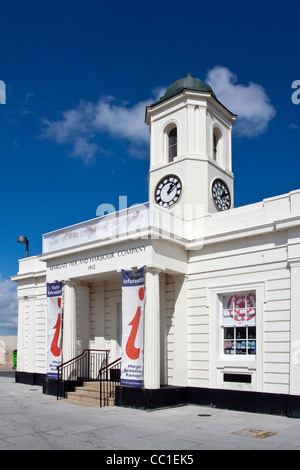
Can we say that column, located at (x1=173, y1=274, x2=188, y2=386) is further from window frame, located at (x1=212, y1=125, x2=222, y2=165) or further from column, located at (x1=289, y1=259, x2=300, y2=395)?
window frame, located at (x1=212, y1=125, x2=222, y2=165)

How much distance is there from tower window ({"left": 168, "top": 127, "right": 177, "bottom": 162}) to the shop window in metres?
5.91

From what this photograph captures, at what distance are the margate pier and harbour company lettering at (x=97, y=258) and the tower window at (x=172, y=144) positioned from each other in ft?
15.8

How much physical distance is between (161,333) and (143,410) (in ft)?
8.28

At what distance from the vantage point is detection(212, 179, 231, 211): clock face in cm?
1572

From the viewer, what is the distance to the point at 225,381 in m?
12.3

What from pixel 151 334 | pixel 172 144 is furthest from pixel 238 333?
pixel 172 144

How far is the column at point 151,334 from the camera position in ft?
39.1

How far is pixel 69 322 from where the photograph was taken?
14.9m

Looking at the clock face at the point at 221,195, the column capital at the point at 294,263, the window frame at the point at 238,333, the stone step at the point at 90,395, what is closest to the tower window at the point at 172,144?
the clock face at the point at 221,195

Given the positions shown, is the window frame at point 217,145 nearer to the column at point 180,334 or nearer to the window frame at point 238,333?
the column at point 180,334

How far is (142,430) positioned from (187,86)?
452 inches

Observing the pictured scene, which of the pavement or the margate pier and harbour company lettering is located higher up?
the margate pier and harbour company lettering

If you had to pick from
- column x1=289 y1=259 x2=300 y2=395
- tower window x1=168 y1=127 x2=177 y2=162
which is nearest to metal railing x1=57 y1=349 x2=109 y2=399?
column x1=289 y1=259 x2=300 y2=395

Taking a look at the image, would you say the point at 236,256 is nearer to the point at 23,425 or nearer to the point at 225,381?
the point at 225,381
